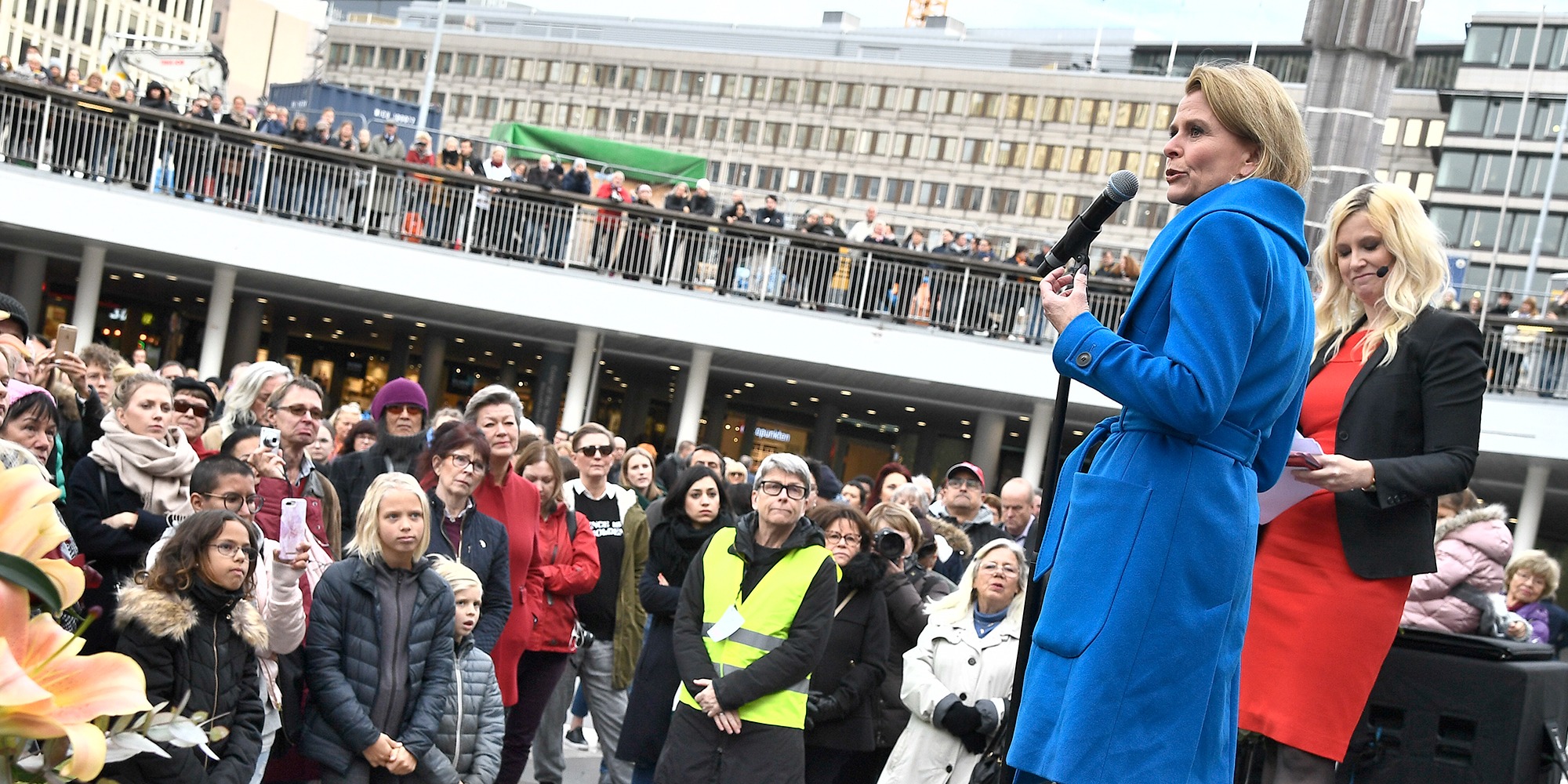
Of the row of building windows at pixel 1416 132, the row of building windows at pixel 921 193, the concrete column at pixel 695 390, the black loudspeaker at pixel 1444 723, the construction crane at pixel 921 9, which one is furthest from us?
the construction crane at pixel 921 9

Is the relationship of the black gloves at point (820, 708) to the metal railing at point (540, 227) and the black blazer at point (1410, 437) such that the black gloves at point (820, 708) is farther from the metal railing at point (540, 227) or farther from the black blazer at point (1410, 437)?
the metal railing at point (540, 227)

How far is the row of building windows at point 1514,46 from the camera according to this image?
3110 inches

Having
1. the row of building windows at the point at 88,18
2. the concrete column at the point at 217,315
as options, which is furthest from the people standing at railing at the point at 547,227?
the row of building windows at the point at 88,18

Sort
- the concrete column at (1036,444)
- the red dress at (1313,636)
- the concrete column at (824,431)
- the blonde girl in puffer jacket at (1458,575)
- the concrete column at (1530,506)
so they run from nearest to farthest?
the red dress at (1313,636), the blonde girl in puffer jacket at (1458,575), the concrete column at (1530,506), the concrete column at (1036,444), the concrete column at (824,431)

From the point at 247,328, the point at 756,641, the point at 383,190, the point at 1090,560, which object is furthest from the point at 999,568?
the point at 247,328

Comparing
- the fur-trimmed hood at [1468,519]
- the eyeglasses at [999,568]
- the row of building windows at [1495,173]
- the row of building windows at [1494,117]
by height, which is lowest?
the eyeglasses at [999,568]

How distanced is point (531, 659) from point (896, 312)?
14834mm

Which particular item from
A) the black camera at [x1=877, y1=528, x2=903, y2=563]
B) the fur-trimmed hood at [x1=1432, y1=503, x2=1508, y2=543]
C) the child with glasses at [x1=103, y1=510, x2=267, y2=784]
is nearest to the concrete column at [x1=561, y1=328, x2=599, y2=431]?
the black camera at [x1=877, y1=528, x2=903, y2=563]

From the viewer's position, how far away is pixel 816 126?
88438 millimetres

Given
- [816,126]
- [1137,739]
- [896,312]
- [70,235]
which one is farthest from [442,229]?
[816,126]

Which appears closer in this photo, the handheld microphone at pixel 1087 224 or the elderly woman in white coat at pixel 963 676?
the handheld microphone at pixel 1087 224

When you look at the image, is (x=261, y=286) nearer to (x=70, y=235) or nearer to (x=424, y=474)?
(x=70, y=235)

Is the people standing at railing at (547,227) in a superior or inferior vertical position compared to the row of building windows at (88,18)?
inferior

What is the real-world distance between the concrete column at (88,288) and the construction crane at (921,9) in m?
89.6
